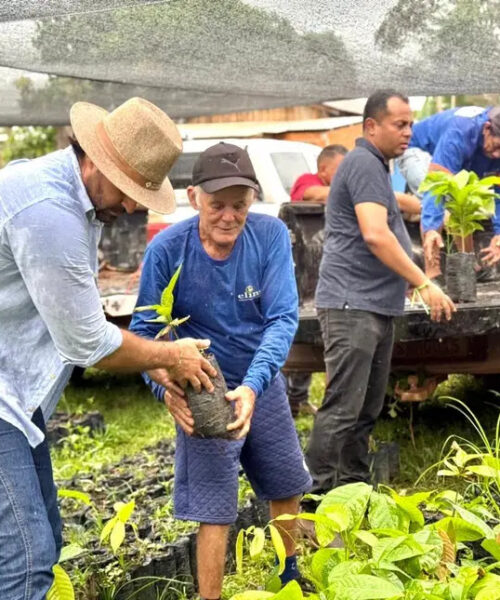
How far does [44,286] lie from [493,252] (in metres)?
4.30

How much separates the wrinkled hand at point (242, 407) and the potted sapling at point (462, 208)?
2651 mm

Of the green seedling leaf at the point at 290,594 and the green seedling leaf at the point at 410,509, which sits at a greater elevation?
the green seedling leaf at the point at 410,509

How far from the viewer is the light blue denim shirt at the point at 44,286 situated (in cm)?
296

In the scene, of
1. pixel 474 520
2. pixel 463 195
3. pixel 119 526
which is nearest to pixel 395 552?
pixel 474 520

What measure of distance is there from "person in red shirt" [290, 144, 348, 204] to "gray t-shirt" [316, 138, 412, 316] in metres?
3.07

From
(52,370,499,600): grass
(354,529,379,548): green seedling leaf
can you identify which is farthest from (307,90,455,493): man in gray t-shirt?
(354,529,379,548): green seedling leaf

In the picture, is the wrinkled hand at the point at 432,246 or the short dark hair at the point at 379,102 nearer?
the short dark hair at the point at 379,102

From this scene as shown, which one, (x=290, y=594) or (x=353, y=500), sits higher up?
(x=353, y=500)

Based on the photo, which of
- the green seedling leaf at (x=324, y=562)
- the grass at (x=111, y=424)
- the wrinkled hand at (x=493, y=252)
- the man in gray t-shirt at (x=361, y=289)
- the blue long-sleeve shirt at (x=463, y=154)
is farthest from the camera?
the grass at (x=111, y=424)

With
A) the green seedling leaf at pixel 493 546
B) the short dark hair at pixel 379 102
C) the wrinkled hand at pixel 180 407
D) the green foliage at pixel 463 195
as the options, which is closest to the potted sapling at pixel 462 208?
the green foliage at pixel 463 195

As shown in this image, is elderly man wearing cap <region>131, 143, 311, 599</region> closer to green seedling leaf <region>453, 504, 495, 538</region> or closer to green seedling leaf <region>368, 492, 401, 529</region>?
green seedling leaf <region>368, 492, 401, 529</region>

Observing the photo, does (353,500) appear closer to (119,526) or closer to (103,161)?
(119,526)

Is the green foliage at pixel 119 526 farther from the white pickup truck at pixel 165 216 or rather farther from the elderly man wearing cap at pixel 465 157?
the white pickup truck at pixel 165 216

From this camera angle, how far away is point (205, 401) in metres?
3.61
